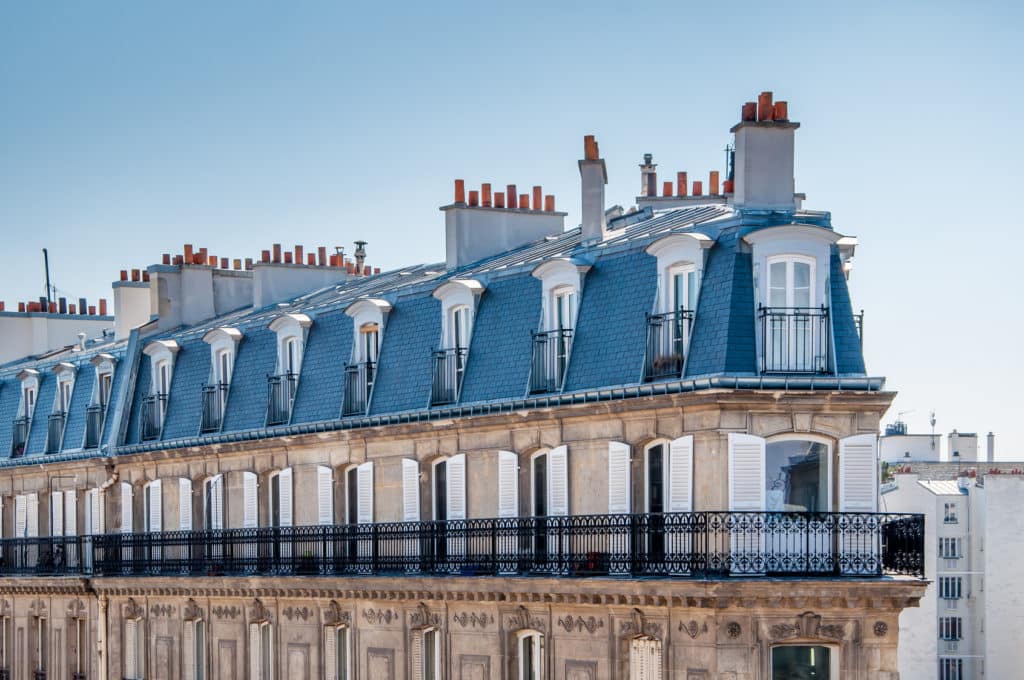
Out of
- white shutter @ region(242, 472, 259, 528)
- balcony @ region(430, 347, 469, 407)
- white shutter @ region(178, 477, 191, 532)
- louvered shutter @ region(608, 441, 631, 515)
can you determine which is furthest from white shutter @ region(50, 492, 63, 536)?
louvered shutter @ region(608, 441, 631, 515)

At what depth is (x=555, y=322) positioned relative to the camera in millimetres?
33688

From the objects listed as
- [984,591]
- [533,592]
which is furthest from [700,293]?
[984,591]

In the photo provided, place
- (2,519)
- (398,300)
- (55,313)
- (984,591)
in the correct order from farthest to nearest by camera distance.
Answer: (984,591) < (55,313) < (2,519) < (398,300)

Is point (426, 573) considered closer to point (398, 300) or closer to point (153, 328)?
point (398, 300)

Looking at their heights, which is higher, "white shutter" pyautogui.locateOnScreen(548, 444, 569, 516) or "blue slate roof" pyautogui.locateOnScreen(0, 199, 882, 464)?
"blue slate roof" pyautogui.locateOnScreen(0, 199, 882, 464)

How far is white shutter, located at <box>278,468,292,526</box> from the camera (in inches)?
1635

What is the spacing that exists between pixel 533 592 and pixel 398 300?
25.8 ft

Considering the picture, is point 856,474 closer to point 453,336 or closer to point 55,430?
point 453,336

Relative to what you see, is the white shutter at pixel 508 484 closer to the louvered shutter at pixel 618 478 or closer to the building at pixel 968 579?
the louvered shutter at pixel 618 478

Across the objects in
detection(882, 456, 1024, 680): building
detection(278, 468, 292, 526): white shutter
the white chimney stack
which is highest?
the white chimney stack

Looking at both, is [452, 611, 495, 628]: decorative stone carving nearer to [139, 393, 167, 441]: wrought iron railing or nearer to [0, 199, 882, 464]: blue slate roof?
[0, 199, 882, 464]: blue slate roof

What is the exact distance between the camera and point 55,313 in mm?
62125

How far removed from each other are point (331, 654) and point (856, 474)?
44.5 feet

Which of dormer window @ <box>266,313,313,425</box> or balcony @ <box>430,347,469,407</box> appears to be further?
dormer window @ <box>266,313,313,425</box>
